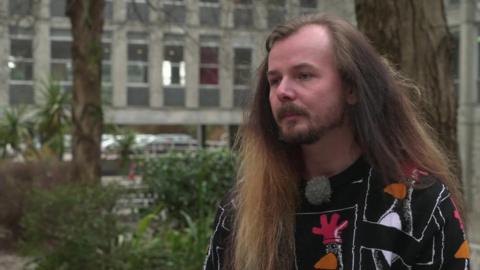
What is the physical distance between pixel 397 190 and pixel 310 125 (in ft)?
0.90

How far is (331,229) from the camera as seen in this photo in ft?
5.70

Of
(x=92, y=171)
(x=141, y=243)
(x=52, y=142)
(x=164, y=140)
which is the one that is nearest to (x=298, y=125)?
(x=141, y=243)

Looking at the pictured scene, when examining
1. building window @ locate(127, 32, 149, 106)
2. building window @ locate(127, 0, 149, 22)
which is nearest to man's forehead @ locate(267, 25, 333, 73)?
building window @ locate(127, 0, 149, 22)

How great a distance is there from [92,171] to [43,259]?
2.76 metres

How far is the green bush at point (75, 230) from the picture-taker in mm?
5289

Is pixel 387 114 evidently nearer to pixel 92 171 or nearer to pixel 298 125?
pixel 298 125

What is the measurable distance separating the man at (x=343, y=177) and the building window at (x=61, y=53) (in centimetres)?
3065

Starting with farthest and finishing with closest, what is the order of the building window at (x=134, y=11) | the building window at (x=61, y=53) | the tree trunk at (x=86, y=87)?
the building window at (x=61, y=53) → the building window at (x=134, y=11) → the tree trunk at (x=86, y=87)

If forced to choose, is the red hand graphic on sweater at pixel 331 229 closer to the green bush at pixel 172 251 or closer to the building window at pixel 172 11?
the green bush at pixel 172 251

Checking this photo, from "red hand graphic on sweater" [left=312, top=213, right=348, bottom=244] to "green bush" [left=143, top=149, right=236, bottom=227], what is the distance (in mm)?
8884

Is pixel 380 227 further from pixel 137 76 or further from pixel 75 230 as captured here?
pixel 137 76

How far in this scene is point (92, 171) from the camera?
8.28 m

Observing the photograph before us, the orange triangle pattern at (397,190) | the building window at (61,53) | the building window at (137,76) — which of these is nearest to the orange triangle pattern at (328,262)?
the orange triangle pattern at (397,190)

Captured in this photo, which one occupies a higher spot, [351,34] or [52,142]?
[351,34]
